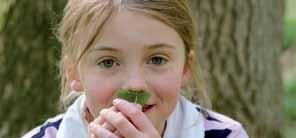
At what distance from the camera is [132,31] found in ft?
9.30

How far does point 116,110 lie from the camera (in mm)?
2723

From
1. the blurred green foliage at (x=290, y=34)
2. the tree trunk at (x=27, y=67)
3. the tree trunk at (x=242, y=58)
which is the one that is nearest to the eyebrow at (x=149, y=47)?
the tree trunk at (x=242, y=58)

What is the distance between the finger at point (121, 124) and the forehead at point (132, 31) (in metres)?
0.24

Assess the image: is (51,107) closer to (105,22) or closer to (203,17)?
(203,17)

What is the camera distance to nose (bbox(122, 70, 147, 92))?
2.78 metres

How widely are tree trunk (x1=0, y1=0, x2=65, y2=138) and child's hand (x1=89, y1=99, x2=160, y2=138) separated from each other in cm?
210

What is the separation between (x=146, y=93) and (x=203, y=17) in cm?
188

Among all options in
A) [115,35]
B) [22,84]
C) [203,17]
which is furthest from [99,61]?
[22,84]

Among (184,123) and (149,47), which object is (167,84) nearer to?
(149,47)

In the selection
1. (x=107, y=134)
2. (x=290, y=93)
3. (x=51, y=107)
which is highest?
(x=107, y=134)

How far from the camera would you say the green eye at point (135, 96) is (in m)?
2.76

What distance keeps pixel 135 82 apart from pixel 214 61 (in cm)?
192

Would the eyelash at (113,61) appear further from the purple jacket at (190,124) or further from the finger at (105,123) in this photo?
the purple jacket at (190,124)

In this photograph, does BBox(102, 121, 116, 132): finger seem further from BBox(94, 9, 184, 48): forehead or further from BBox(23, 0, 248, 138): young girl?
BBox(94, 9, 184, 48): forehead
